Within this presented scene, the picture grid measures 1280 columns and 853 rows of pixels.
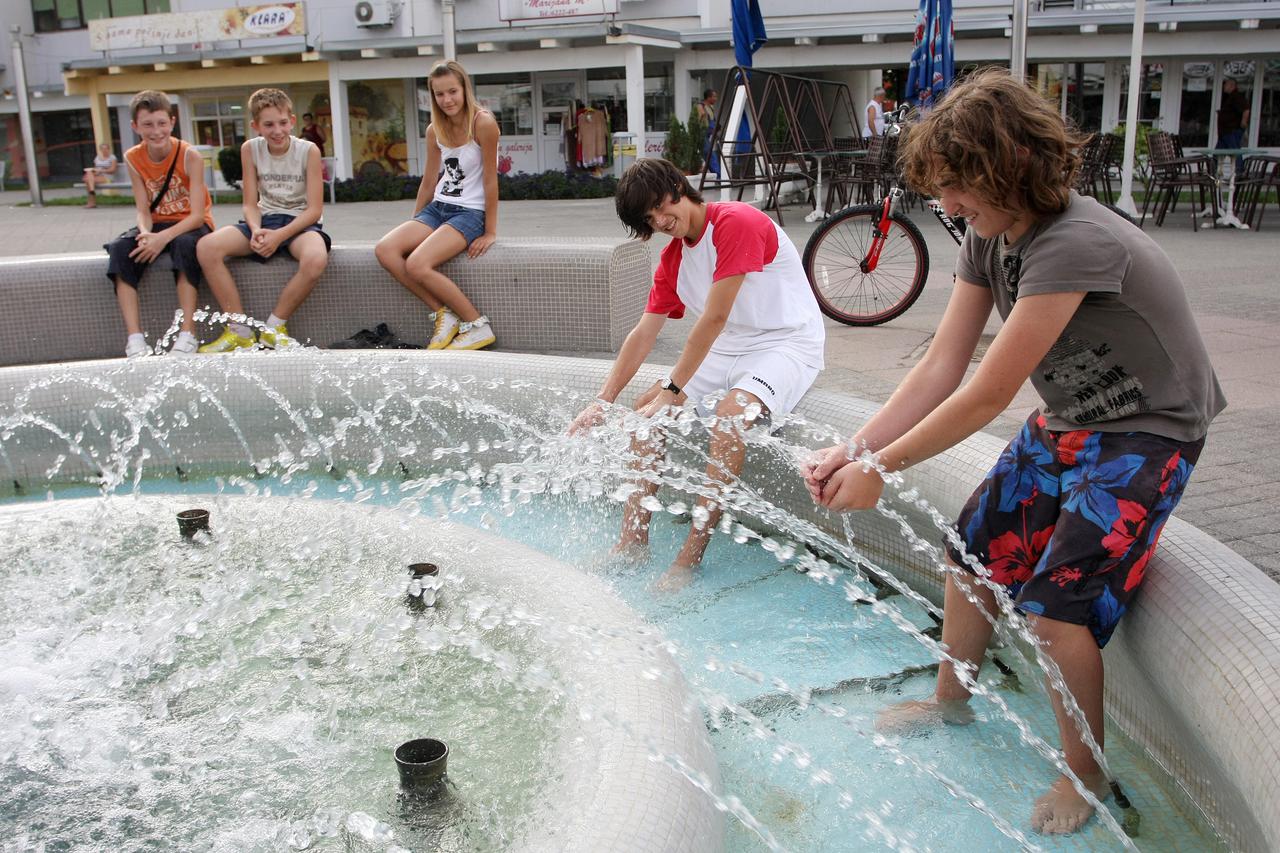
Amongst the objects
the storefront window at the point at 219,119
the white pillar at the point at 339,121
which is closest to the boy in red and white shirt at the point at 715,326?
the white pillar at the point at 339,121

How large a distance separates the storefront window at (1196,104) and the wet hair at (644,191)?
75.6 feet

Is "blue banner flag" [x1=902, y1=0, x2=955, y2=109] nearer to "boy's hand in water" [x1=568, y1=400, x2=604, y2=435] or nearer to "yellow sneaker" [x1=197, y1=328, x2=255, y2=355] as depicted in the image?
"yellow sneaker" [x1=197, y1=328, x2=255, y2=355]

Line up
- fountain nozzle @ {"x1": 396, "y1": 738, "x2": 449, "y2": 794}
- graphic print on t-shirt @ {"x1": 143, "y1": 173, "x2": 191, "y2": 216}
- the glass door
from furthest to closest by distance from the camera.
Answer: the glass door → graphic print on t-shirt @ {"x1": 143, "y1": 173, "x2": 191, "y2": 216} → fountain nozzle @ {"x1": 396, "y1": 738, "x2": 449, "y2": 794}

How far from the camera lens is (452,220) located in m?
6.62

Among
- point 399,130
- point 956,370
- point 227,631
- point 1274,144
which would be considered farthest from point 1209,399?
point 399,130

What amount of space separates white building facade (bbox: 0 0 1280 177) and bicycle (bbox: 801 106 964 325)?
14261mm

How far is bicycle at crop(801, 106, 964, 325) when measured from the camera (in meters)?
7.37

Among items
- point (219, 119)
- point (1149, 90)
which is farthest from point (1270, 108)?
point (219, 119)

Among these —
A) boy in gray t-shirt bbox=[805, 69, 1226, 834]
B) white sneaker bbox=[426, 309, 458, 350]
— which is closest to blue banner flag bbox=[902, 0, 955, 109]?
white sneaker bbox=[426, 309, 458, 350]

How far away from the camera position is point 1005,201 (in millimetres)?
2102

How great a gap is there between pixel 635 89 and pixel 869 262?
65.7ft

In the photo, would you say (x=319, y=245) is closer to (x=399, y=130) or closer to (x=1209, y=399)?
(x=1209, y=399)

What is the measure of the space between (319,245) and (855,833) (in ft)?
17.2

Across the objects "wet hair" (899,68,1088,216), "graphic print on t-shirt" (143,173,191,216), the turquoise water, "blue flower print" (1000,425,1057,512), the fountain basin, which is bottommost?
the turquoise water
